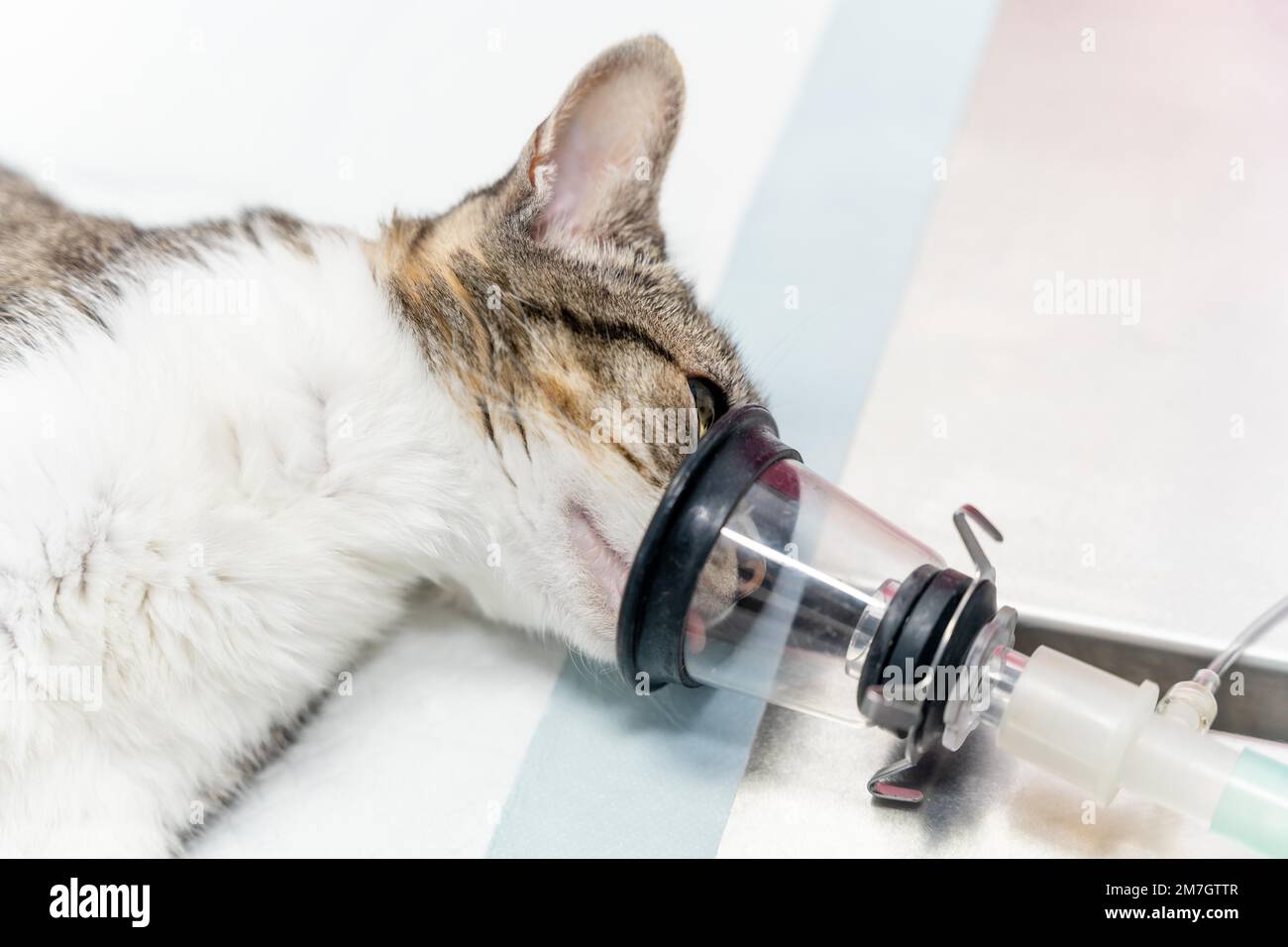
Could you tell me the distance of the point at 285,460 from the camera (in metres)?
1.52

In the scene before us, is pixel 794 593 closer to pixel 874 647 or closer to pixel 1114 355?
pixel 874 647

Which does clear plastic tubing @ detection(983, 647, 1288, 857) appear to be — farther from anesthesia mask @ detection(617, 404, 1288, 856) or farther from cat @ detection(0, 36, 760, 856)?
cat @ detection(0, 36, 760, 856)

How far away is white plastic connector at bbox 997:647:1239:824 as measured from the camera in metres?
1.30

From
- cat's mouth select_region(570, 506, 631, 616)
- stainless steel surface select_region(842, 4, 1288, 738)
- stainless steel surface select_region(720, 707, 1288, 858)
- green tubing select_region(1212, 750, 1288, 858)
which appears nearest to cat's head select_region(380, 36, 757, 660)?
cat's mouth select_region(570, 506, 631, 616)

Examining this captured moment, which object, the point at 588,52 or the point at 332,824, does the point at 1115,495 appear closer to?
the point at 332,824

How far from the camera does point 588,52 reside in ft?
8.21

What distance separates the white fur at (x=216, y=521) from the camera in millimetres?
1413

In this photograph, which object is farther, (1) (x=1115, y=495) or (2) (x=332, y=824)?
(1) (x=1115, y=495)

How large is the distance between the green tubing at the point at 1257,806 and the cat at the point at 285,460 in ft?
2.45

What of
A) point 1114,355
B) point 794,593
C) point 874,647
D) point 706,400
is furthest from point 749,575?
point 1114,355

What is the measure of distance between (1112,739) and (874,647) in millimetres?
279

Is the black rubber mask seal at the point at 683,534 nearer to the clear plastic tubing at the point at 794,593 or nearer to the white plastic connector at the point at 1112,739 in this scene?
the clear plastic tubing at the point at 794,593
